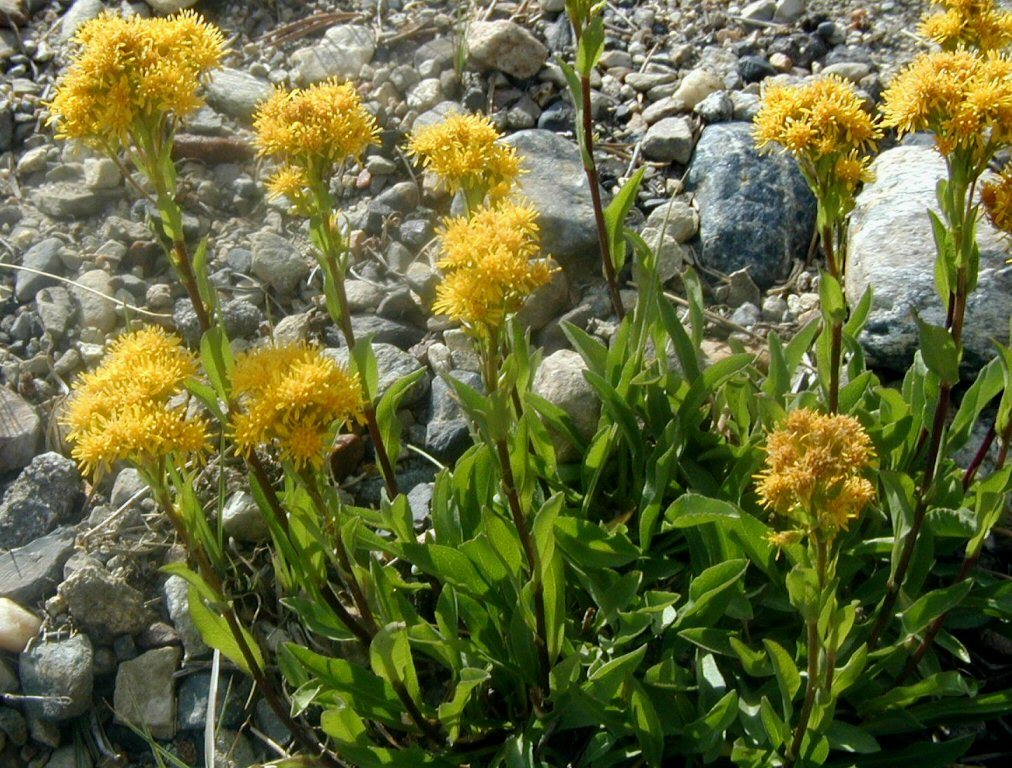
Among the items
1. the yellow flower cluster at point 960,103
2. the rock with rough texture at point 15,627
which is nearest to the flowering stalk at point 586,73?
the yellow flower cluster at point 960,103

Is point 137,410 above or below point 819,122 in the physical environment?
below

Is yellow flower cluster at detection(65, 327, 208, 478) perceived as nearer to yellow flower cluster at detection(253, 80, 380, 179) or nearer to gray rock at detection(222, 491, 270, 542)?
yellow flower cluster at detection(253, 80, 380, 179)

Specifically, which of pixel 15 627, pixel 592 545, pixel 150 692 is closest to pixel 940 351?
pixel 592 545

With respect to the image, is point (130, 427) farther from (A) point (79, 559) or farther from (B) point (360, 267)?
(B) point (360, 267)

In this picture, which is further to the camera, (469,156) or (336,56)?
(336,56)

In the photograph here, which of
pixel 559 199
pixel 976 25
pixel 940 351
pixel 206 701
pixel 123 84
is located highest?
pixel 123 84

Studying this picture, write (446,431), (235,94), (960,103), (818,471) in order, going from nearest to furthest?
(818,471)
(960,103)
(446,431)
(235,94)

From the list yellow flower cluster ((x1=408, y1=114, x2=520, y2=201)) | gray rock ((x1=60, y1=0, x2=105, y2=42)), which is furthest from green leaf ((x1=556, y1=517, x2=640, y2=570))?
gray rock ((x1=60, y1=0, x2=105, y2=42))

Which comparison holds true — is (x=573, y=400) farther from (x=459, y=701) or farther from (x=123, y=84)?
(x=123, y=84)

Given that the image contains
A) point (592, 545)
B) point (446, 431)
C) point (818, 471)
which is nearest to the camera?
point (818, 471)
